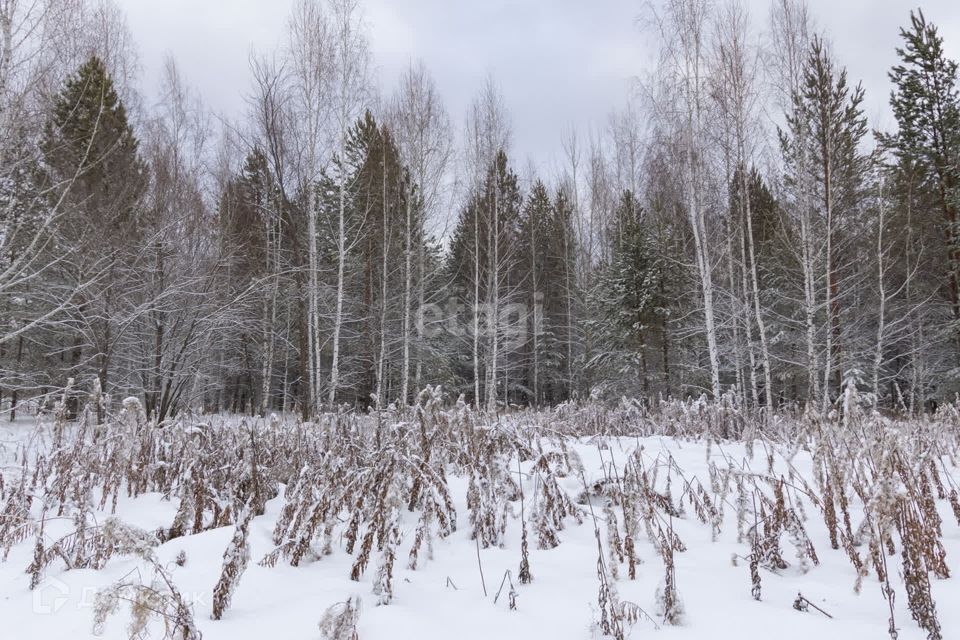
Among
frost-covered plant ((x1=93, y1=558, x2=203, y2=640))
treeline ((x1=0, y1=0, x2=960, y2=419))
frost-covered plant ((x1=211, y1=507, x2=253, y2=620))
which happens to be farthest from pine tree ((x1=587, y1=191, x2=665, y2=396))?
frost-covered plant ((x1=93, y1=558, x2=203, y2=640))

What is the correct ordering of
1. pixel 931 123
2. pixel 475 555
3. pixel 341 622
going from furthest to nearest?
1. pixel 931 123
2. pixel 475 555
3. pixel 341 622

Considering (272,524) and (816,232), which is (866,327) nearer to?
(816,232)

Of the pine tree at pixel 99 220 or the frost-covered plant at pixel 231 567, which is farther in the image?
the pine tree at pixel 99 220

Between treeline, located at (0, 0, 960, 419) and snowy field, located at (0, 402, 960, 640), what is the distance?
59.7 inches

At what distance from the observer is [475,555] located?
236cm

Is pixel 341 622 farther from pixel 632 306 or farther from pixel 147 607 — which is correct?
pixel 632 306

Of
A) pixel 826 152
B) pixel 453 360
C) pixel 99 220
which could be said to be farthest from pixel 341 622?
pixel 453 360

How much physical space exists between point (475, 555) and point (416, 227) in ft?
52.9

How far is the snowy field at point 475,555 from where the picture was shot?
164 cm

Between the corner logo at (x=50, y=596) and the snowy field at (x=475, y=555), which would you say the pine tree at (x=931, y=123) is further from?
the corner logo at (x=50, y=596)

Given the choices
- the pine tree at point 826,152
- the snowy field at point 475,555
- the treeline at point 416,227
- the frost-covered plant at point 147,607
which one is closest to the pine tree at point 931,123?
the treeline at point 416,227

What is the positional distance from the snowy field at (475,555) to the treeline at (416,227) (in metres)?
1.52

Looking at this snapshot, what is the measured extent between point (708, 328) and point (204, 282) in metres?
11.3

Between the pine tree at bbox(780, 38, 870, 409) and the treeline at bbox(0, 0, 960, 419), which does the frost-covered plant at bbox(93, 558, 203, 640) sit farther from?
the pine tree at bbox(780, 38, 870, 409)
